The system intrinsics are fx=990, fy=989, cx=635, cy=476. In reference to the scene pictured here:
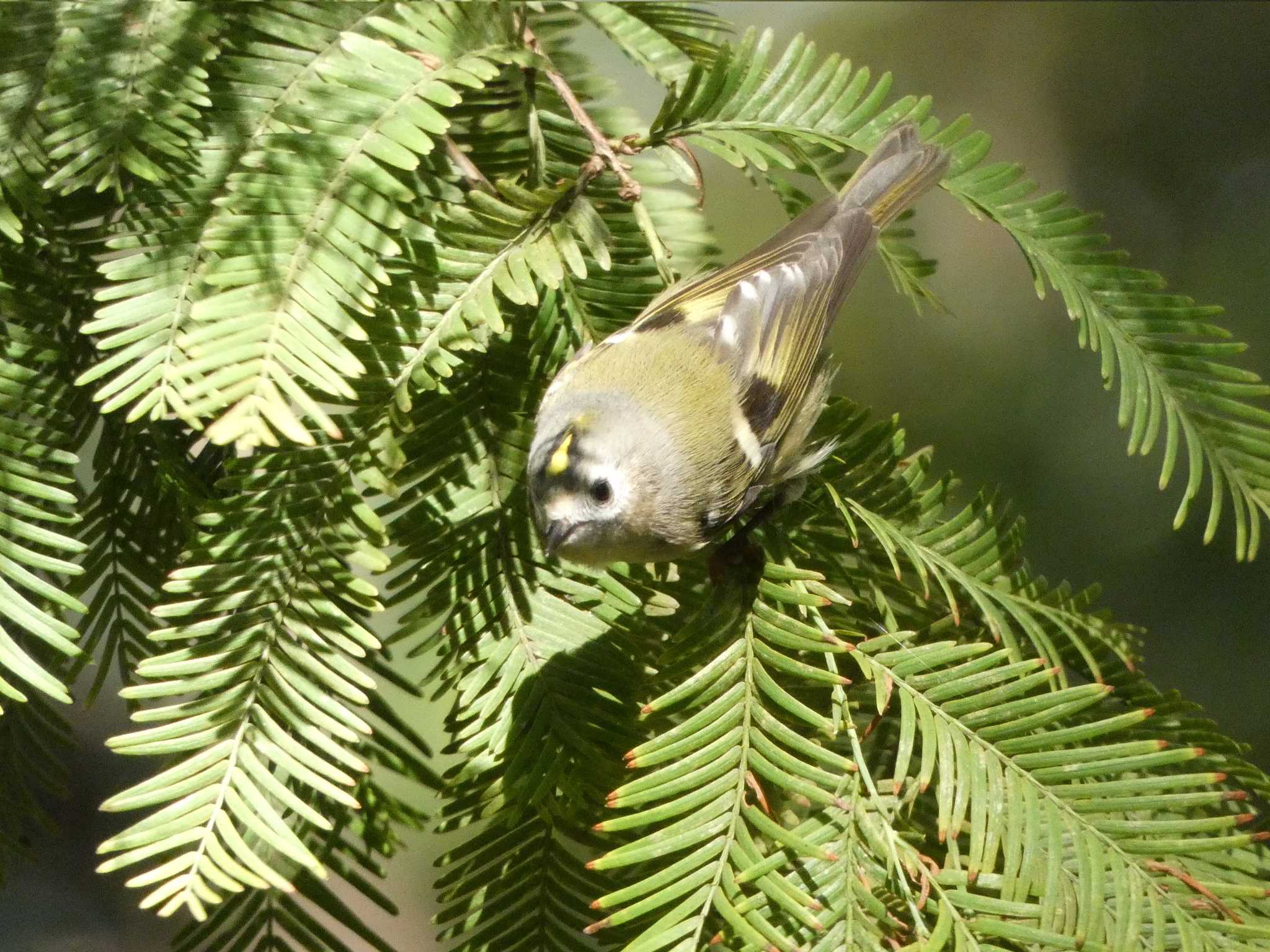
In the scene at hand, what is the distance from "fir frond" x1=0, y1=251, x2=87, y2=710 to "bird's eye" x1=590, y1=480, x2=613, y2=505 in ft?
1.02

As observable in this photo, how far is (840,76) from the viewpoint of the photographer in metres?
0.59

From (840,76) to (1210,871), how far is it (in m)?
0.47

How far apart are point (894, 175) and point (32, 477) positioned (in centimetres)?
58

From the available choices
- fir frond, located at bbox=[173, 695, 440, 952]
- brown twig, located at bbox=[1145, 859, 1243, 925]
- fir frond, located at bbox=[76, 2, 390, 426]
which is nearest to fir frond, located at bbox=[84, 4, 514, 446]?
fir frond, located at bbox=[76, 2, 390, 426]

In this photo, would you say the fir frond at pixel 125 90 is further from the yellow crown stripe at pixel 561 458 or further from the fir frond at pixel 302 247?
the yellow crown stripe at pixel 561 458

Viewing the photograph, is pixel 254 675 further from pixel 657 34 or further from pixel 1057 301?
pixel 1057 301

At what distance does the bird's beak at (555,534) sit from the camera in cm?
57

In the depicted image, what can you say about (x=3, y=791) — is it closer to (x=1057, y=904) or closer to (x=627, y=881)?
(x=627, y=881)

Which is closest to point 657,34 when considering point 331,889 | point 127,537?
point 127,537

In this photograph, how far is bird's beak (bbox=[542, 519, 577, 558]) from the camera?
57cm

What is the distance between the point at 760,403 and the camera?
2.44 feet

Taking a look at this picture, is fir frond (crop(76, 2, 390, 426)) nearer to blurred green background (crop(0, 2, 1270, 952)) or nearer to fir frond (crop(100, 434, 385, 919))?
fir frond (crop(100, 434, 385, 919))

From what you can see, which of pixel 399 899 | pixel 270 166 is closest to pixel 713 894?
pixel 270 166

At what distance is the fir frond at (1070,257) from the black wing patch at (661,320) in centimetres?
12
